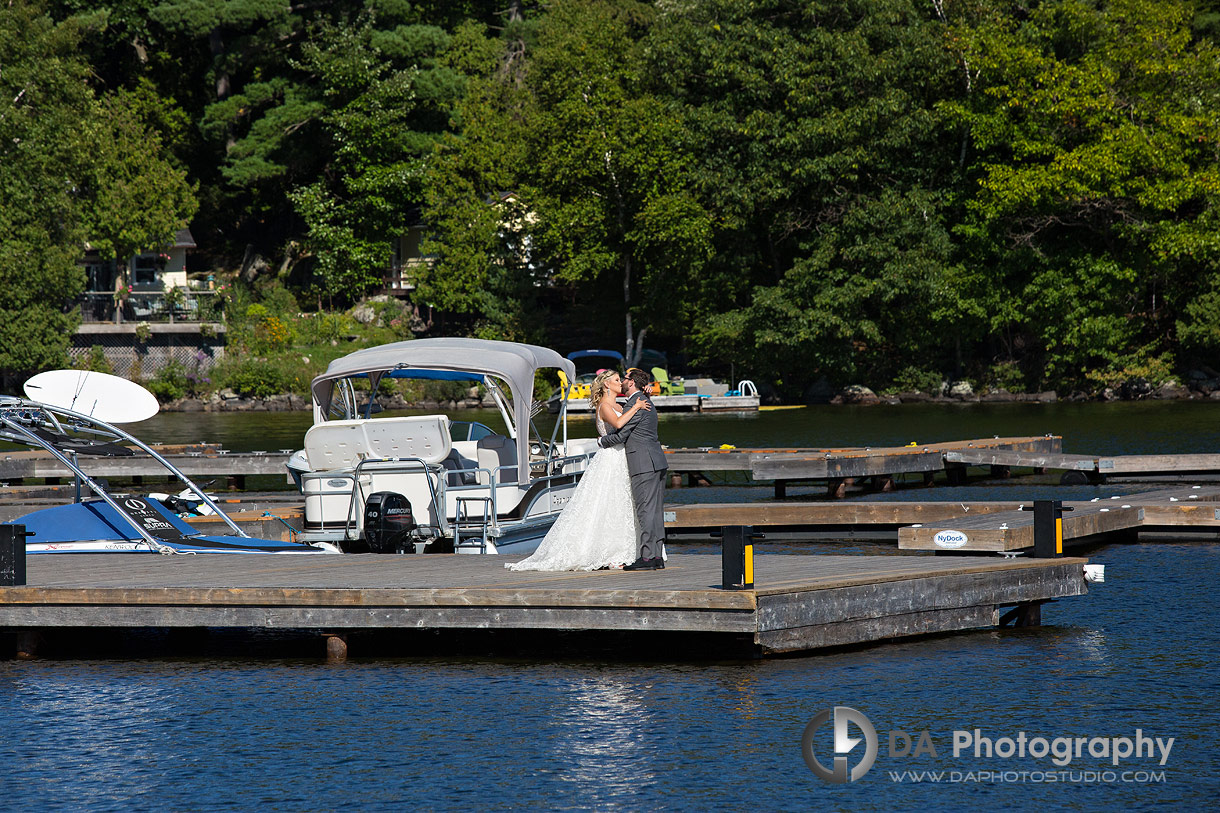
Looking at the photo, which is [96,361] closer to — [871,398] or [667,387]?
[667,387]

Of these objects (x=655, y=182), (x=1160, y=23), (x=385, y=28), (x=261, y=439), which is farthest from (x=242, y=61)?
(x=1160, y=23)

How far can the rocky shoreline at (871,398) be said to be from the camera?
5691 centimetres

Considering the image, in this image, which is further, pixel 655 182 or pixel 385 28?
pixel 385 28

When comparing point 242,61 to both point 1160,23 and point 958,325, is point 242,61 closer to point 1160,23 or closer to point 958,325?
point 958,325

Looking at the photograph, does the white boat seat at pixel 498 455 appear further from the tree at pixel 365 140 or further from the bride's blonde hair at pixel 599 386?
the tree at pixel 365 140

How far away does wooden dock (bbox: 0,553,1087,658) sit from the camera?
12.5m

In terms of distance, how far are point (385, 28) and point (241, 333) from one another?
1824cm

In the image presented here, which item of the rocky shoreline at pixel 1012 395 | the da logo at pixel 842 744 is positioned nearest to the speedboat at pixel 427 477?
the da logo at pixel 842 744

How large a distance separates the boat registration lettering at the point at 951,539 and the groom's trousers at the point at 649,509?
4999mm

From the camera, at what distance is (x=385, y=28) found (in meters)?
70.1

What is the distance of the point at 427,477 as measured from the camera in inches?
671

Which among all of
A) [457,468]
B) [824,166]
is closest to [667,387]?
[824,166]

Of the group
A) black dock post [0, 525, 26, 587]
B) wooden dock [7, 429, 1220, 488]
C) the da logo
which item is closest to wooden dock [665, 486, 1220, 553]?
wooden dock [7, 429, 1220, 488]

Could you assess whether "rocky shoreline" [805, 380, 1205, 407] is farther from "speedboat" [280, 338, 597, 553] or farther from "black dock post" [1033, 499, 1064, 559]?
"black dock post" [1033, 499, 1064, 559]
